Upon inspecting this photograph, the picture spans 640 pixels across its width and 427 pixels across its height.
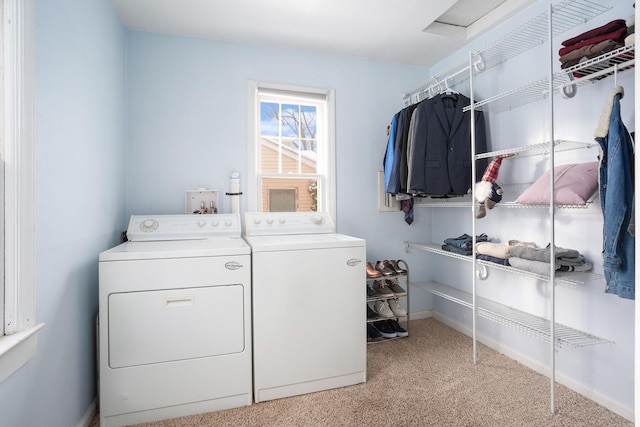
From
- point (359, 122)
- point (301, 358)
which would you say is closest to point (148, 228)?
point (301, 358)

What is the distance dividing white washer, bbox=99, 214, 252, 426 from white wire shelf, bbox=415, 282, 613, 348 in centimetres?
157

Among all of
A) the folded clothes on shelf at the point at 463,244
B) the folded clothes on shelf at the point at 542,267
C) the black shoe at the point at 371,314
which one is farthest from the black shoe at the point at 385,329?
the folded clothes on shelf at the point at 542,267

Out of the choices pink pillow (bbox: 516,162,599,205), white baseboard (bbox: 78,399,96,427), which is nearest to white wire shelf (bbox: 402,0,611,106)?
pink pillow (bbox: 516,162,599,205)

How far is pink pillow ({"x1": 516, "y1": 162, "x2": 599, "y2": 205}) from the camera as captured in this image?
1.61 m

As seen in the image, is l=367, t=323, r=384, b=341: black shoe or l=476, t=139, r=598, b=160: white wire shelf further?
l=367, t=323, r=384, b=341: black shoe

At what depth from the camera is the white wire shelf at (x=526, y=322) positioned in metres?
1.74

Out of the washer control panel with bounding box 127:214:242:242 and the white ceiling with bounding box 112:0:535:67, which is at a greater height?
the white ceiling with bounding box 112:0:535:67

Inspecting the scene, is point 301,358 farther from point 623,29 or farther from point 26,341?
point 623,29

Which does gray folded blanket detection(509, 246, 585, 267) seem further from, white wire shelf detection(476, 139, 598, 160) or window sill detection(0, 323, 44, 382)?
window sill detection(0, 323, 44, 382)

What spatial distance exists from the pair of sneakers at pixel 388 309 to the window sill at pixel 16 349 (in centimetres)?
215

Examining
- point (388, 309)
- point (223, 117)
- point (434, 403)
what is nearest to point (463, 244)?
point (388, 309)

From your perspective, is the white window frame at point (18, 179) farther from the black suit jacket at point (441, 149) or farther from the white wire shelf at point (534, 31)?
the white wire shelf at point (534, 31)

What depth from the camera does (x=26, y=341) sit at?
1.10 meters

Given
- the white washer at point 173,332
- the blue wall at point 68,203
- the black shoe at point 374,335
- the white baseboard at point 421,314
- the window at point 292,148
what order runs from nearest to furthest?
1. the blue wall at point 68,203
2. the white washer at point 173,332
3. the black shoe at point 374,335
4. the window at point 292,148
5. the white baseboard at point 421,314
